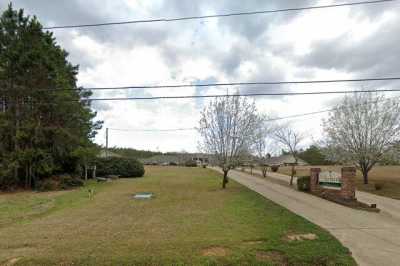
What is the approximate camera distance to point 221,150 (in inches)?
671

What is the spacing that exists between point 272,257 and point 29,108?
19271 mm

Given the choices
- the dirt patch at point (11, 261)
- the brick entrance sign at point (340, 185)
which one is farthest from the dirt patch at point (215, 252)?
the brick entrance sign at point (340, 185)

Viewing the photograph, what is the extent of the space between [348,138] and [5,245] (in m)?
21.0

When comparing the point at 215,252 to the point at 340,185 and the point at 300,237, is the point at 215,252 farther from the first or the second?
the point at 340,185

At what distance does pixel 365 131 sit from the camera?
19203mm

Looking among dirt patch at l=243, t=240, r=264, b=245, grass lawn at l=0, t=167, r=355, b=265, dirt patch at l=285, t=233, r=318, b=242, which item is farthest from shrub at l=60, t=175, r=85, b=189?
dirt patch at l=285, t=233, r=318, b=242

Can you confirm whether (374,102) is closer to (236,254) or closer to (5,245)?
(236,254)

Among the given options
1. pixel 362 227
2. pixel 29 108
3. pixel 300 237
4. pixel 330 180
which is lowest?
pixel 362 227

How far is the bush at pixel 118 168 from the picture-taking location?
29750 millimetres

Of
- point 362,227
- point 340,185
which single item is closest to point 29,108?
point 340,185

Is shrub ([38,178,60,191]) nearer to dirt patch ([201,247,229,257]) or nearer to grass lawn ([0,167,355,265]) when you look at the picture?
grass lawn ([0,167,355,265])

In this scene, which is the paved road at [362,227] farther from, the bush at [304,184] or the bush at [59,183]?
the bush at [59,183]

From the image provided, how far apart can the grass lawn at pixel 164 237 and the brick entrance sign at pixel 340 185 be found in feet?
13.7

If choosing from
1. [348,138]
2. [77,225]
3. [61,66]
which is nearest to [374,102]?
[348,138]
